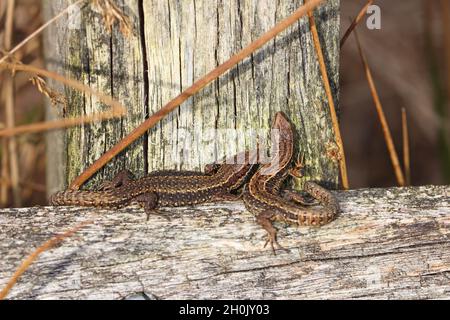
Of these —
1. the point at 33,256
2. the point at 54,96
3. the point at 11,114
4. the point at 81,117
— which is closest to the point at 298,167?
the point at 81,117

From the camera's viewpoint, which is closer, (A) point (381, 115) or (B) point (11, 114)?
(A) point (381, 115)

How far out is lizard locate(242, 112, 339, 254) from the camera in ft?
9.02

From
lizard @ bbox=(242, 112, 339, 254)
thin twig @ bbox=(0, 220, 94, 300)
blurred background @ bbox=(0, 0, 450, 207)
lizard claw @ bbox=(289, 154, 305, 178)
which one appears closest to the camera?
thin twig @ bbox=(0, 220, 94, 300)

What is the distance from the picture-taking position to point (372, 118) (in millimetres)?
6730

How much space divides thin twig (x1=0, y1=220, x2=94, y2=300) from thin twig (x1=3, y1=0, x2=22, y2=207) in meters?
1.43

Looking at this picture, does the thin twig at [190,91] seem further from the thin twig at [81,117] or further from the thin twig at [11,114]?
the thin twig at [11,114]

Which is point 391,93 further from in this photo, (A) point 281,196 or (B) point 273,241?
(B) point 273,241

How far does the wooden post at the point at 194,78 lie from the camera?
9.25 feet

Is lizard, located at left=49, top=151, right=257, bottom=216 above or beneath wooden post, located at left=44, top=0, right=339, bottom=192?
beneath

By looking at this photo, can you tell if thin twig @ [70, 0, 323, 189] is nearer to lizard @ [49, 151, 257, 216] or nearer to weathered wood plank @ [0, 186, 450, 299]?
lizard @ [49, 151, 257, 216]

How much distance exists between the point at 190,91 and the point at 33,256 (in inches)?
34.5

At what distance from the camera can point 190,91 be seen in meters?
2.71

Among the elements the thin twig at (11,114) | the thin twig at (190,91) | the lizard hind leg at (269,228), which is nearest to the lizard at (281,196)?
the lizard hind leg at (269,228)

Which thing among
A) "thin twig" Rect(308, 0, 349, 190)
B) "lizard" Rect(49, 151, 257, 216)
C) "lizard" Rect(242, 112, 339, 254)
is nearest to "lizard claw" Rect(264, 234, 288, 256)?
"lizard" Rect(242, 112, 339, 254)
